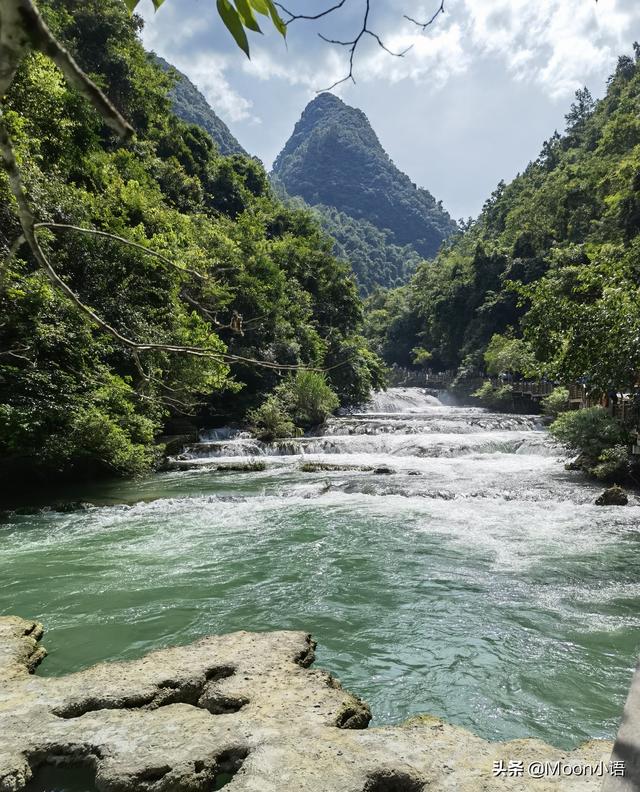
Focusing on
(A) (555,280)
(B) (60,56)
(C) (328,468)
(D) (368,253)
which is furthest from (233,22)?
(D) (368,253)

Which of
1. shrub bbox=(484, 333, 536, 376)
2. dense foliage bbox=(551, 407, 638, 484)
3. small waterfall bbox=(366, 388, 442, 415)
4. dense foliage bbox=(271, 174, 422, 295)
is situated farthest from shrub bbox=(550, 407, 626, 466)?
dense foliage bbox=(271, 174, 422, 295)

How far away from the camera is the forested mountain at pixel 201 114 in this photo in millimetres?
126981

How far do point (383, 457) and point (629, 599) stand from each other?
12.9m

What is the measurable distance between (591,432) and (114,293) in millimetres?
13851

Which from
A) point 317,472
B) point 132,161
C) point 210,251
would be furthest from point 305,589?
point 132,161

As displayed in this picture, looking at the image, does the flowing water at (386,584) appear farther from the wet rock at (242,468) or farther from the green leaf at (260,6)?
the green leaf at (260,6)

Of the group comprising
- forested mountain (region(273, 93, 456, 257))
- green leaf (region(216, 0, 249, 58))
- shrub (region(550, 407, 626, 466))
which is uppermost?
forested mountain (region(273, 93, 456, 257))

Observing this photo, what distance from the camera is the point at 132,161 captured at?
25.1 meters

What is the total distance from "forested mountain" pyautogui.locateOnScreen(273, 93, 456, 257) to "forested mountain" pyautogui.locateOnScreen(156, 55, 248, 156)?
120 feet

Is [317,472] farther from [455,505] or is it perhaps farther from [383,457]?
[455,505]

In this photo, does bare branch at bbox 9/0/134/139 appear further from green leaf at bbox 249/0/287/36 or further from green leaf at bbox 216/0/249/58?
green leaf at bbox 249/0/287/36

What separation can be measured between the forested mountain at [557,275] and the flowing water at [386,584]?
3.52 metres

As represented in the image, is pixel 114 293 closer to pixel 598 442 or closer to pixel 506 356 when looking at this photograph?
pixel 598 442

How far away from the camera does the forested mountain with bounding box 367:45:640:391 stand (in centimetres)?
1141
